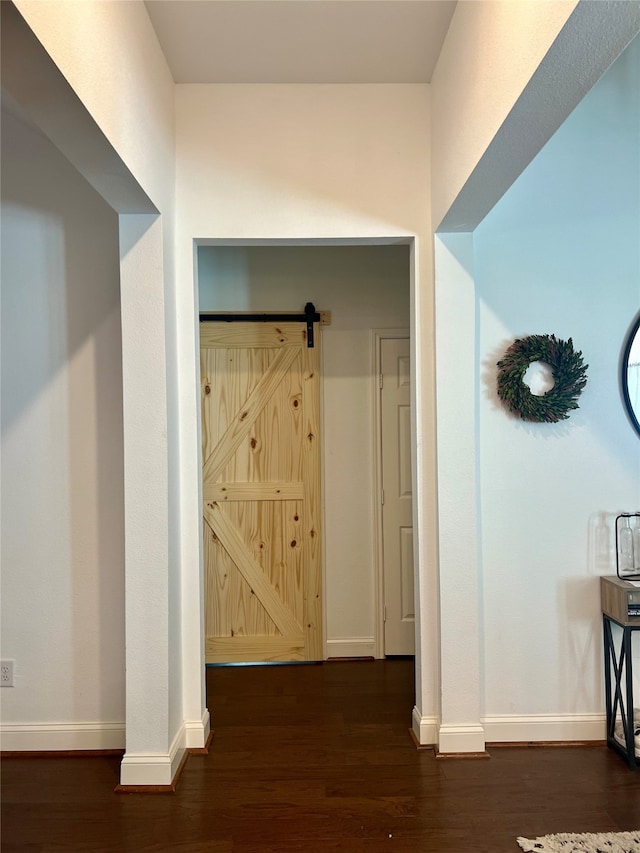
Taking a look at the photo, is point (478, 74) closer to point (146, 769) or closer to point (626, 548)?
A: point (626, 548)

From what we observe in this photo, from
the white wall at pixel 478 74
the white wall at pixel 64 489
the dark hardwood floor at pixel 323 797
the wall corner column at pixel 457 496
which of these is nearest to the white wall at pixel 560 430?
the wall corner column at pixel 457 496

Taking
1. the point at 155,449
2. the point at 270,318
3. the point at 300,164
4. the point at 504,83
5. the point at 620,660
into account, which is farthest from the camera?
the point at 270,318

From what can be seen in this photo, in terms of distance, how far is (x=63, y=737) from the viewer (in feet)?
8.90

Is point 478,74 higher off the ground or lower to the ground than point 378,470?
higher

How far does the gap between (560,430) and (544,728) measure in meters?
1.32

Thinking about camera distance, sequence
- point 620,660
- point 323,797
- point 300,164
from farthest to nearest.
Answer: point 300,164 → point 620,660 → point 323,797

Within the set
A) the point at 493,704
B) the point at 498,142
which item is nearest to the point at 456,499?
the point at 493,704

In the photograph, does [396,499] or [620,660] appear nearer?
[620,660]

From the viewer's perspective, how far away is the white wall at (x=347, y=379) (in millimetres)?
3758

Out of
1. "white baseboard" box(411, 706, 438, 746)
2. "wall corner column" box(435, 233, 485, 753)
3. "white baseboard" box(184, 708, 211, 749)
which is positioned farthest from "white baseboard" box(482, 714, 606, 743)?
"white baseboard" box(184, 708, 211, 749)

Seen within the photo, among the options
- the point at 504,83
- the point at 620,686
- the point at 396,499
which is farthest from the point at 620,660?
the point at 504,83

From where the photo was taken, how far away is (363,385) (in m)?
3.81

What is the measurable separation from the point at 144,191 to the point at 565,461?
6.76 ft

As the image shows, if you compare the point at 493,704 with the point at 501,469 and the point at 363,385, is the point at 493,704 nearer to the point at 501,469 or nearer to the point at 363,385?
the point at 501,469
